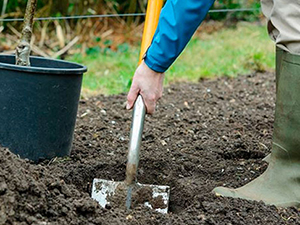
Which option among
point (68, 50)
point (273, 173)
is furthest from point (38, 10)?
point (273, 173)

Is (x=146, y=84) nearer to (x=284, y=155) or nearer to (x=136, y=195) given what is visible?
(x=136, y=195)


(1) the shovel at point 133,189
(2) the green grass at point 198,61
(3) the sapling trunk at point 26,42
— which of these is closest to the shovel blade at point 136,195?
(1) the shovel at point 133,189

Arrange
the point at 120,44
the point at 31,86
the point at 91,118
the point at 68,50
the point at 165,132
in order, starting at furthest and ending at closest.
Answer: the point at 120,44, the point at 68,50, the point at 91,118, the point at 165,132, the point at 31,86

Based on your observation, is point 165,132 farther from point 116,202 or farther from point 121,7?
point 121,7

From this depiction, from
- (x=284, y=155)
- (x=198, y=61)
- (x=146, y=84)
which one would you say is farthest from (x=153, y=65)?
(x=198, y=61)

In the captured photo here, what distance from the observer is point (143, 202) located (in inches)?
102

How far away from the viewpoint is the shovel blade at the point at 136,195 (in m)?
2.57

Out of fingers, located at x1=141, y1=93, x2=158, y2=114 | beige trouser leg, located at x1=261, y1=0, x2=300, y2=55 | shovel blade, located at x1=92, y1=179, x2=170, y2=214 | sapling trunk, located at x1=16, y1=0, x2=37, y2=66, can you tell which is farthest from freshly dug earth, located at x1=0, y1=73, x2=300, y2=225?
beige trouser leg, located at x1=261, y1=0, x2=300, y2=55

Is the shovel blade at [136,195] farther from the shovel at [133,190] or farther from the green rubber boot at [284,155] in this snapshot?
the green rubber boot at [284,155]

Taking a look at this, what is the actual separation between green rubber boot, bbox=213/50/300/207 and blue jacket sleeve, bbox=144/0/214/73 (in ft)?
1.44

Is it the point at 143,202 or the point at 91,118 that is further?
the point at 91,118

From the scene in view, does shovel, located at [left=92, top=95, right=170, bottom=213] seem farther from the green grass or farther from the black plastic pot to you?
the green grass

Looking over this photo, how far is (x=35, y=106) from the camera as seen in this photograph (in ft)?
8.92

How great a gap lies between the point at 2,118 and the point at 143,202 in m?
0.74
